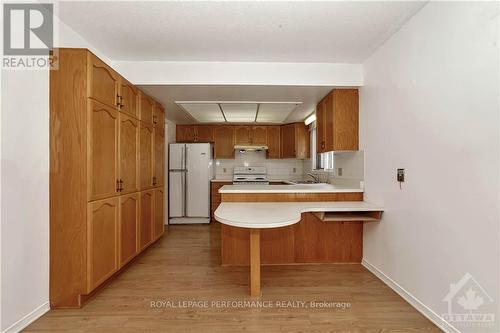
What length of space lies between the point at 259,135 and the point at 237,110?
1573 mm

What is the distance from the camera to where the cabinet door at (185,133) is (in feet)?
17.6

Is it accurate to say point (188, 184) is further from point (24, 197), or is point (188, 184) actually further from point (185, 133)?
point (24, 197)

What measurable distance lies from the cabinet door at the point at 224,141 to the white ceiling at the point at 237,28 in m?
2.73

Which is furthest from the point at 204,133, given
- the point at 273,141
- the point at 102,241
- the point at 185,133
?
the point at 102,241

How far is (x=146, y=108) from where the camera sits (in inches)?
123

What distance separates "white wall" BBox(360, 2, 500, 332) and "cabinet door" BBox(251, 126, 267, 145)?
311 cm

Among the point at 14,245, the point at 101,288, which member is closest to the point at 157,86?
the point at 14,245

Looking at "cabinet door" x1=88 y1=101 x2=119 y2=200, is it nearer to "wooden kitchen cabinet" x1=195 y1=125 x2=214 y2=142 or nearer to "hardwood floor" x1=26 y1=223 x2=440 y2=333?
"hardwood floor" x1=26 y1=223 x2=440 y2=333

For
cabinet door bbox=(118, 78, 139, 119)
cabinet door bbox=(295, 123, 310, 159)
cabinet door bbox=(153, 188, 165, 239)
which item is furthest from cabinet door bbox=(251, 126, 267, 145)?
cabinet door bbox=(118, 78, 139, 119)

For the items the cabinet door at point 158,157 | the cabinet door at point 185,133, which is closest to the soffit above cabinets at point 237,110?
the cabinet door at point 158,157

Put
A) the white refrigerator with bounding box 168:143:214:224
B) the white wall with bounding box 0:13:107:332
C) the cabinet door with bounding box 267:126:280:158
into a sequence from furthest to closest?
the cabinet door with bounding box 267:126:280:158 → the white refrigerator with bounding box 168:143:214:224 → the white wall with bounding box 0:13:107:332

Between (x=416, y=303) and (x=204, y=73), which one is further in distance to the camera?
(x=204, y=73)

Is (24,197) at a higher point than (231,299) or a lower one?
higher

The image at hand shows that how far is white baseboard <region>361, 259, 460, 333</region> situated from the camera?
5.49ft
